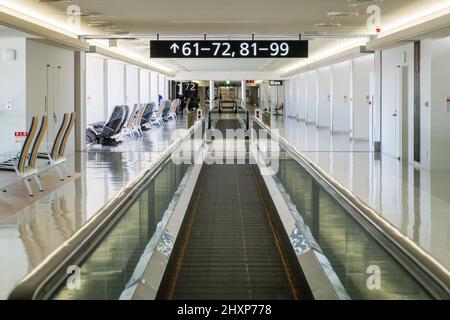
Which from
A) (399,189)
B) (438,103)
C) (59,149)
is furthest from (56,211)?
(438,103)

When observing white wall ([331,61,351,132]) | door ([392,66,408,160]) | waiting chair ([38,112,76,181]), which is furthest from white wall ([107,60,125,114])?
waiting chair ([38,112,76,181])

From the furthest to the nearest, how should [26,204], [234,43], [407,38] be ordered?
[234,43] < [407,38] < [26,204]

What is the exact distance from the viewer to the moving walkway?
4359 mm

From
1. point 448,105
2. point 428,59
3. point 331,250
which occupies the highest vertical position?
point 428,59

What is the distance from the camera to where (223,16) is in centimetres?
1494

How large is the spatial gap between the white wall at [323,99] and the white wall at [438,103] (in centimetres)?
1763

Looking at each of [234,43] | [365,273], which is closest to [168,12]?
[234,43]

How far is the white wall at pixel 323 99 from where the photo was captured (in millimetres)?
33250

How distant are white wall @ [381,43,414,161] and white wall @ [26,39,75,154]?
8.81 m

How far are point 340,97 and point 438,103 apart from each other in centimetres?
1388

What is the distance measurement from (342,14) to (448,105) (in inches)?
130

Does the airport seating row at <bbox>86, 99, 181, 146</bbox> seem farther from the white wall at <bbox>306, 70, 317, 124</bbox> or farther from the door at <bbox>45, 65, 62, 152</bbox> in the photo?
the white wall at <bbox>306, 70, 317, 124</bbox>
